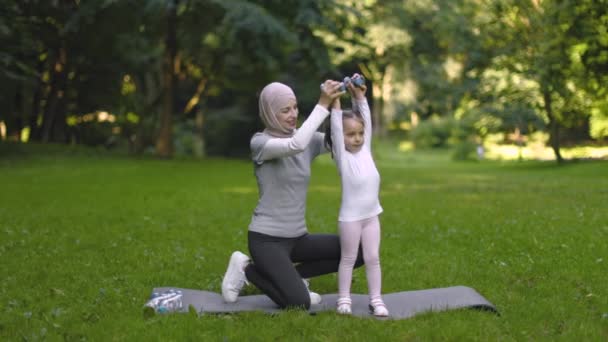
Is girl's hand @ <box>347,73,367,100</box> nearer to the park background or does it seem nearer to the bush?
the park background

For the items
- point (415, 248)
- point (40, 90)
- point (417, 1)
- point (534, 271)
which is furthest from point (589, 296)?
point (417, 1)

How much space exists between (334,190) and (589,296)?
48.1 feet

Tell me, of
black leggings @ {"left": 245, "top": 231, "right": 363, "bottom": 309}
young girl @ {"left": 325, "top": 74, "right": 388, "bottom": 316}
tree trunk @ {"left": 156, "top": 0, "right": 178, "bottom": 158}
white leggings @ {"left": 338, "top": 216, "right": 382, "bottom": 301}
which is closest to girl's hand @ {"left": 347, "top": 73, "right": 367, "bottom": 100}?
young girl @ {"left": 325, "top": 74, "right": 388, "bottom": 316}

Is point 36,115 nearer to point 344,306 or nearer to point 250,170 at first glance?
point 250,170

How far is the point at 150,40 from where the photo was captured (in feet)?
118

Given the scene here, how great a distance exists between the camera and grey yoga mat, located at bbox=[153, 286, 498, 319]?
655cm

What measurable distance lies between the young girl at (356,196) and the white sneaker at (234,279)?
0.99m

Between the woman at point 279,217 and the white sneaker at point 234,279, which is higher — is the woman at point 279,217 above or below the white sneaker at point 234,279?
above

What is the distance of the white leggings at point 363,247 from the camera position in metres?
6.42

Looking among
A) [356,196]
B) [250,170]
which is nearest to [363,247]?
[356,196]

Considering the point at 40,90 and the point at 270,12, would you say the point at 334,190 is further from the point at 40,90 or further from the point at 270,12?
the point at 40,90

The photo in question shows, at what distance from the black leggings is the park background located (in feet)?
0.87

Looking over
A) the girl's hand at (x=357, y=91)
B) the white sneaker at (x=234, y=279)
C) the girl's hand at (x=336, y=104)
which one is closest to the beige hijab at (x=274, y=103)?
the girl's hand at (x=336, y=104)

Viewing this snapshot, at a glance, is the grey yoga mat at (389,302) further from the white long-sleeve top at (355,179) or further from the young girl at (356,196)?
the white long-sleeve top at (355,179)
